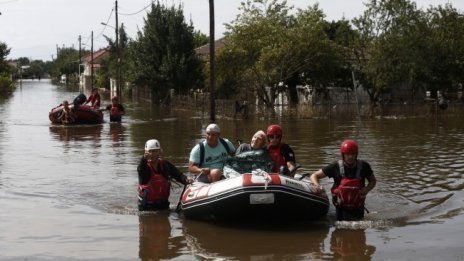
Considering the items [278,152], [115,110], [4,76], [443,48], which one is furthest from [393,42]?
[4,76]

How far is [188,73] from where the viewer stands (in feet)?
→ 160

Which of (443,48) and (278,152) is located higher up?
(443,48)

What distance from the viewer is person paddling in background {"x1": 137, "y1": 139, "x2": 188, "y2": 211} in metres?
11.1

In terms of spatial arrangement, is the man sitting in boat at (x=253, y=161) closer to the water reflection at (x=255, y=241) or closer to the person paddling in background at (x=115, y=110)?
the water reflection at (x=255, y=241)

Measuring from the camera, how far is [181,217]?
1133 centimetres

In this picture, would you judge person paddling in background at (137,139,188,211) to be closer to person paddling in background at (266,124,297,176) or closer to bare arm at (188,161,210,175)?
bare arm at (188,161,210,175)

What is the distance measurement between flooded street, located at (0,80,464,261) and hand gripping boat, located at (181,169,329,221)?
0.21m

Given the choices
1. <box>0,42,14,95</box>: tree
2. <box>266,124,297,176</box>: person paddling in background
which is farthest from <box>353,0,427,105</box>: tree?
<box>0,42,14,95</box>: tree

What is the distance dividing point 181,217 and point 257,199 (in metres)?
1.83

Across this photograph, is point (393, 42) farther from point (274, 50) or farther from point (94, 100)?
point (94, 100)

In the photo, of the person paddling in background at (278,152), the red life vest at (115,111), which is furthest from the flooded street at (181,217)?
the red life vest at (115,111)

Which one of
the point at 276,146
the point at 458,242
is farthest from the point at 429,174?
the point at 458,242

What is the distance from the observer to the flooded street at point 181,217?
9148 millimetres

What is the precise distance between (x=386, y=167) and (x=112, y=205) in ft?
23.4
